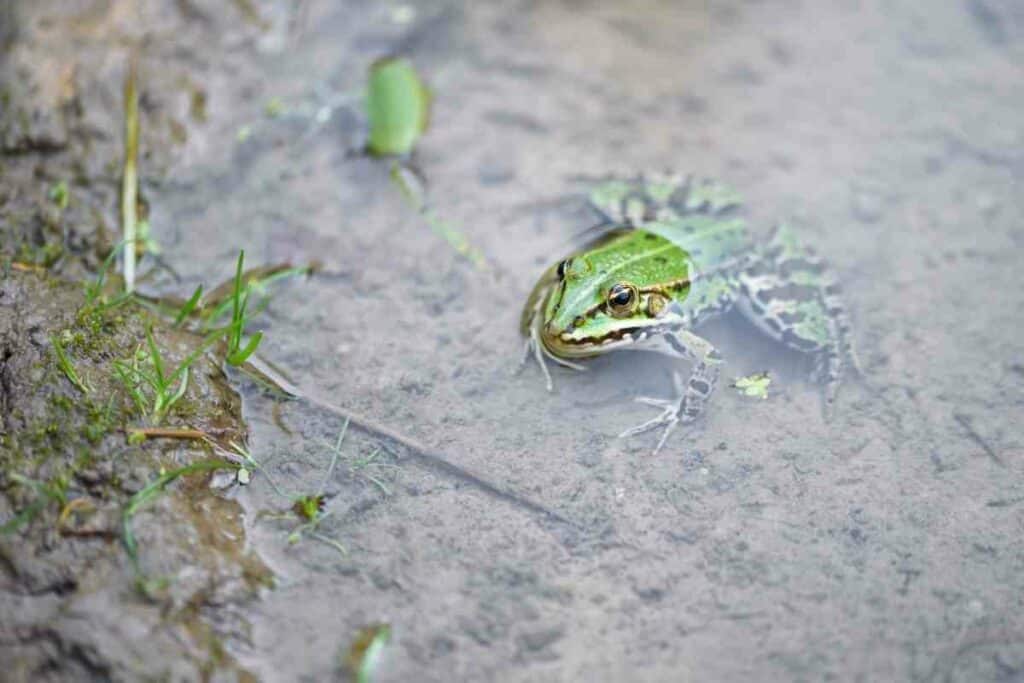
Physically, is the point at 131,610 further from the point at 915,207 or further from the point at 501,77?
the point at 915,207

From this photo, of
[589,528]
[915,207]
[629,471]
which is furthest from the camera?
[915,207]

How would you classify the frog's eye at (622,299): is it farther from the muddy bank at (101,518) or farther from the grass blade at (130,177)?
the grass blade at (130,177)

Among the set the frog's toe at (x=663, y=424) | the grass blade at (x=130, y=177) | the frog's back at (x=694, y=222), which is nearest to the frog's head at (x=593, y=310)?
the frog's back at (x=694, y=222)

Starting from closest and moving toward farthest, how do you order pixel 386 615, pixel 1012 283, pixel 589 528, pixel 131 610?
pixel 131 610, pixel 386 615, pixel 589 528, pixel 1012 283

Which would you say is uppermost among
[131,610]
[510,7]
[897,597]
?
[510,7]

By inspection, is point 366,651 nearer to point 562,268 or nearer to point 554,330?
point 554,330

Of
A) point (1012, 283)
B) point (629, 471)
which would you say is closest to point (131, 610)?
point (629, 471)

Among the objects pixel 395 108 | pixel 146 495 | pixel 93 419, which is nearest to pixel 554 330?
pixel 146 495
